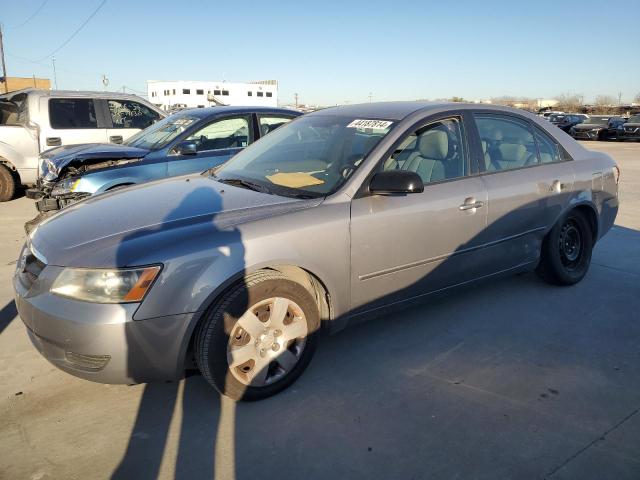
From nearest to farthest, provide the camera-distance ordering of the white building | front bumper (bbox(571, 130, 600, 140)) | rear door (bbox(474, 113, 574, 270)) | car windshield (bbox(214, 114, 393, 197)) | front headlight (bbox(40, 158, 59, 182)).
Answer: car windshield (bbox(214, 114, 393, 197)), rear door (bbox(474, 113, 574, 270)), front headlight (bbox(40, 158, 59, 182)), front bumper (bbox(571, 130, 600, 140)), the white building

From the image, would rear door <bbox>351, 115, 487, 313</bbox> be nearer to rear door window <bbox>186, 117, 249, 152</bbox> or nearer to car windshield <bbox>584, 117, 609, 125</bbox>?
rear door window <bbox>186, 117, 249, 152</bbox>

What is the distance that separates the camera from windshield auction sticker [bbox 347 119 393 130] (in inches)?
136

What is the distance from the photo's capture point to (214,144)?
20.8 feet

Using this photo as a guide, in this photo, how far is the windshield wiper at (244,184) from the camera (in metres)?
3.28

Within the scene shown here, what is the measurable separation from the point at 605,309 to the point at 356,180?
2.41 metres

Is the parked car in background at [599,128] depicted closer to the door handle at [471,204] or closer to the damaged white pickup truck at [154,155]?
the damaged white pickup truck at [154,155]

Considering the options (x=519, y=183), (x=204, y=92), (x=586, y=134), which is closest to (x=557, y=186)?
(x=519, y=183)

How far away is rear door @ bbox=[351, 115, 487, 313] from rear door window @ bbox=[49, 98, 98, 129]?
678 centimetres

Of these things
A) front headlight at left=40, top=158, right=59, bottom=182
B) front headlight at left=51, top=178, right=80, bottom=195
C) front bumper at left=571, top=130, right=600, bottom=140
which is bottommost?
front headlight at left=51, top=178, right=80, bottom=195

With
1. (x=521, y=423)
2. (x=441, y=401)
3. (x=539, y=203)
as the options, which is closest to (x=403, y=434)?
(x=441, y=401)

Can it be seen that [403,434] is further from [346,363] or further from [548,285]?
[548,285]

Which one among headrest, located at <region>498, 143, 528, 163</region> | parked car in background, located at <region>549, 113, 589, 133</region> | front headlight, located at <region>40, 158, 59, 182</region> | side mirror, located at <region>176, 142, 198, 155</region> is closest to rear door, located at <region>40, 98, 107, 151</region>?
front headlight, located at <region>40, 158, 59, 182</region>

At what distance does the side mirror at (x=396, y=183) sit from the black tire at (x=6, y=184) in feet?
26.8

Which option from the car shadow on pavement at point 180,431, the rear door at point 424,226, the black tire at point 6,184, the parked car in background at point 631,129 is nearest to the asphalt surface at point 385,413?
the car shadow on pavement at point 180,431
